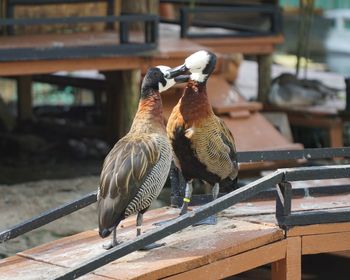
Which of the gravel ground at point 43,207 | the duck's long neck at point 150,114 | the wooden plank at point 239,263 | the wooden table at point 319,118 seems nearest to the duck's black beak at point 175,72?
the duck's long neck at point 150,114

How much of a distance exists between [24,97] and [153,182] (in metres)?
8.67

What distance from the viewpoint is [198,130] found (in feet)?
20.0

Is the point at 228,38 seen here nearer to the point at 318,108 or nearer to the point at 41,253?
the point at 318,108

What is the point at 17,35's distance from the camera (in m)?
12.1

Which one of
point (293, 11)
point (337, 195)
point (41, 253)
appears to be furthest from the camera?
point (293, 11)

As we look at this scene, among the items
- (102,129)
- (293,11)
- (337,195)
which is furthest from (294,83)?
(293,11)

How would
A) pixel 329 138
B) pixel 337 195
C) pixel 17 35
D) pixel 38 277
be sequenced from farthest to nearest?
pixel 329 138 → pixel 17 35 → pixel 337 195 → pixel 38 277

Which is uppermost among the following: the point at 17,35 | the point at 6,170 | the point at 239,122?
the point at 17,35

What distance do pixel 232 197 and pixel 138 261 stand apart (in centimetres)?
63

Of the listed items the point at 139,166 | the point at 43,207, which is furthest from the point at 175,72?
the point at 43,207

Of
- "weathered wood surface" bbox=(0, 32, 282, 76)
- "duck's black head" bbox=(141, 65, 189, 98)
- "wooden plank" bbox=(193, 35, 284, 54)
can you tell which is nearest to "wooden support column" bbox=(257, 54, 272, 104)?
"wooden plank" bbox=(193, 35, 284, 54)

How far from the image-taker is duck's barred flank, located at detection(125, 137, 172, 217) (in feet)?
18.6

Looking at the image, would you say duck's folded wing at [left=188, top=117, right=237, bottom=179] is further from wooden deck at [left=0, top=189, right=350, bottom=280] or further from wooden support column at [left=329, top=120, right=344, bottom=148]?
wooden support column at [left=329, top=120, right=344, bottom=148]

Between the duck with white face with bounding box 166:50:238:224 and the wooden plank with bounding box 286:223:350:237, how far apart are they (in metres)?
0.55
